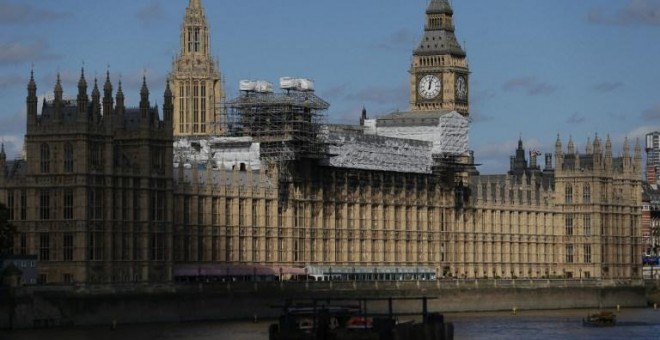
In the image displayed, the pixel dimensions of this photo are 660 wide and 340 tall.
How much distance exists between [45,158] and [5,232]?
1101 centimetres

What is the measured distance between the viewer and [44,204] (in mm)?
174375

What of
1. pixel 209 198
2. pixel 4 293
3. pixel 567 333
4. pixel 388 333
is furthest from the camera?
pixel 209 198

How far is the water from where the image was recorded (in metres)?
156

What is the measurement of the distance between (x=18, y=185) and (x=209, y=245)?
1062 inches

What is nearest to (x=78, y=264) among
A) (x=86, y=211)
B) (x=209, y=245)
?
(x=86, y=211)

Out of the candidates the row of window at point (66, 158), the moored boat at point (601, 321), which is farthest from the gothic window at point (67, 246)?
the moored boat at point (601, 321)

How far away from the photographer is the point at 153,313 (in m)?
173

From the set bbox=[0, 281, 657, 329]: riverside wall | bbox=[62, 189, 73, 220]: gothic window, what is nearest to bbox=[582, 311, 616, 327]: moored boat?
bbox=[0, 281, 657, 329]: riverside wall

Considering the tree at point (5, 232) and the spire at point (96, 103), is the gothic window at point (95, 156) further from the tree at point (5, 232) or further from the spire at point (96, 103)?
the tree at point (5, 232)

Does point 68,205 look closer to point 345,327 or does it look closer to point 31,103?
point 31,103

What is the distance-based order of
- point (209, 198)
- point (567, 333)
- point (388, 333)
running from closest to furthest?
point (388, 333) < point (567, 333) < point (209, 198)

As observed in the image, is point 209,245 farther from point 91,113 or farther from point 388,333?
point 388,333

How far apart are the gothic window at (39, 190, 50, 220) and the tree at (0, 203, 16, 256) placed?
18.9 ft

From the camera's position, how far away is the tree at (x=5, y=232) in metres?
165
